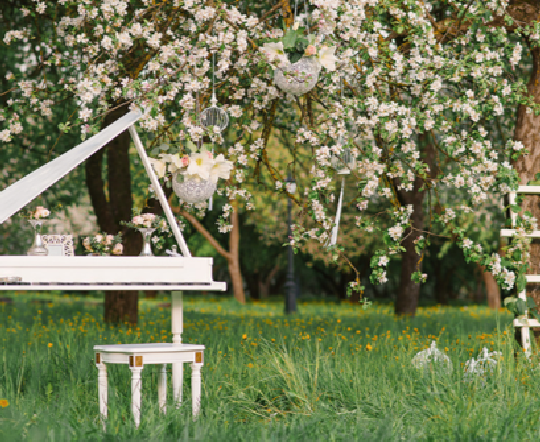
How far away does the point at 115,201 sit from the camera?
1263 cm

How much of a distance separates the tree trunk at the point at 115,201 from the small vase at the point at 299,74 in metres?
6.11

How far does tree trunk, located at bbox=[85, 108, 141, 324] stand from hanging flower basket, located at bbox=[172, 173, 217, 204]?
6.35m

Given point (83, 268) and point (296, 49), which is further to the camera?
point (296, 49)

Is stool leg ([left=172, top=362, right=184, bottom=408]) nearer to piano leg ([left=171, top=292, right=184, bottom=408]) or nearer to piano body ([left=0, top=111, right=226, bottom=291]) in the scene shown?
piano leg ([left=171, top=292, right=184, bottom=408])

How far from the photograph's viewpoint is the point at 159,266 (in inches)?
207

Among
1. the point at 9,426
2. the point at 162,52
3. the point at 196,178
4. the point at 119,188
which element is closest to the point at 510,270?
the point at 196,178

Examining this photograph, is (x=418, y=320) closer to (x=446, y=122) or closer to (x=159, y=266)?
(x=446, y=122)

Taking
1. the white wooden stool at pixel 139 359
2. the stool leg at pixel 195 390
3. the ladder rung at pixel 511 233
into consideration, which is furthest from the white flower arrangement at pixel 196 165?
the ladder rung at pixel 511 233

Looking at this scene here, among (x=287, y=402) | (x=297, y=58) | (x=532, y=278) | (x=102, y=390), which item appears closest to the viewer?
(x=102, y=390)

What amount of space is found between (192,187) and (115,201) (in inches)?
266

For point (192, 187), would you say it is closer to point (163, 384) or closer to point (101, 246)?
point (101, 246)

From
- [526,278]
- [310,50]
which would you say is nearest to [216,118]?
[310,50]

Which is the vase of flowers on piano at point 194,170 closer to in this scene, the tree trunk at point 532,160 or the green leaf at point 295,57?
the green leaf at point 295,57

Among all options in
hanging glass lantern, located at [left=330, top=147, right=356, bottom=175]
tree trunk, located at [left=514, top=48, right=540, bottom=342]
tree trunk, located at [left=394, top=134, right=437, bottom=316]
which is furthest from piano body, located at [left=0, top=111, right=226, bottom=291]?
tree trunk, located at [left=394, top=134, right=437, bottom=316]
